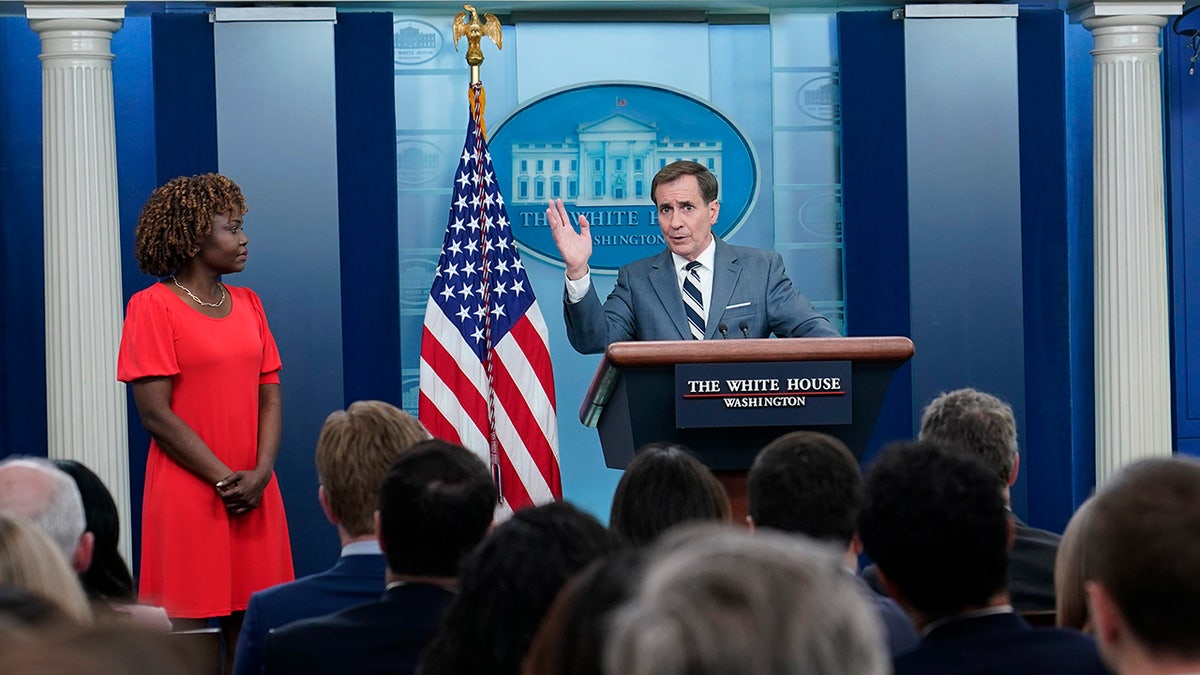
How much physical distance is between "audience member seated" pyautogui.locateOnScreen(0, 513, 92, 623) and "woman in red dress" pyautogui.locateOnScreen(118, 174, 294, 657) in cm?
253

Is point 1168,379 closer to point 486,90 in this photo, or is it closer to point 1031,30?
point 1031,30

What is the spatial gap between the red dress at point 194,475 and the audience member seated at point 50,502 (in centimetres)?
172

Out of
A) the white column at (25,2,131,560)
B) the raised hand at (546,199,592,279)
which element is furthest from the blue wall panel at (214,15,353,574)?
the raised hand at (546,199,592,279)

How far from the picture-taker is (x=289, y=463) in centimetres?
598

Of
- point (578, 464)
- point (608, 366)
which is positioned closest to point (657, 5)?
point (578, 464)

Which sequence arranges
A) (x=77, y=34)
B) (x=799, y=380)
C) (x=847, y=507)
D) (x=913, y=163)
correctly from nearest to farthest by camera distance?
(x=847, y=507) < (x=799, y=380) < (x=77, y=34) < (x=913, y=163)

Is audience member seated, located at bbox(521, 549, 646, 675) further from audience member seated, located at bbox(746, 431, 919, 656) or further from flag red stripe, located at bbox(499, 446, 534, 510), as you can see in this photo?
flag red stripe, located at bbox(499, 446, 534, 510)

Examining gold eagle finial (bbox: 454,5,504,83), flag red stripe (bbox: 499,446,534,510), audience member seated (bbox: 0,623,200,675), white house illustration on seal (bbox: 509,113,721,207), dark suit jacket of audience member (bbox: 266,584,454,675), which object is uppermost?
gold eagle finial (bbox: 454,5,504,83)

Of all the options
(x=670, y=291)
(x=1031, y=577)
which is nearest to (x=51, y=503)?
(x=1031, y=577)

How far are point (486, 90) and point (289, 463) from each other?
1873 mm

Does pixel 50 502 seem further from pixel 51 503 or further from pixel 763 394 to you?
pixel 763 394

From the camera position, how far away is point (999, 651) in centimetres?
202

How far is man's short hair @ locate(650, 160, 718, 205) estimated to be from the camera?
5.05 metres

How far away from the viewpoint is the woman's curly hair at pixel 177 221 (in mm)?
4461
